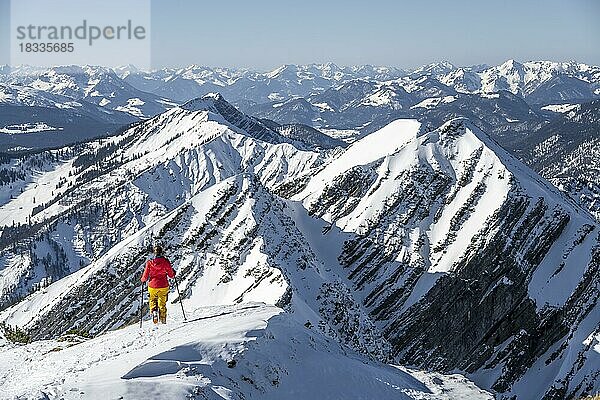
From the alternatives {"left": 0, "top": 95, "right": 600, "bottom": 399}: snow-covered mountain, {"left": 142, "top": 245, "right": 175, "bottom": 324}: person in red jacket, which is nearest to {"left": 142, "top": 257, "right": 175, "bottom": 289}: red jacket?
{"left": 142, "top": 245, "right": 175, "bottom": 324}: person in red jacket

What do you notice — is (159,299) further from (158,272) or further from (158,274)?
(158,272)

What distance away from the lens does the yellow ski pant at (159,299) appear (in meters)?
33.4

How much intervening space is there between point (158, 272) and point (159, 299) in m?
2.20

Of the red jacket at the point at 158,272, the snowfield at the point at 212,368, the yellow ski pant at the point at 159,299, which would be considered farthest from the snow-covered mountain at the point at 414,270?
the red jacket at the point at 158,272

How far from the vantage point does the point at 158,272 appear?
3297 cm

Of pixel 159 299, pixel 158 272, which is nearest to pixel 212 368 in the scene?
pixel 158 272

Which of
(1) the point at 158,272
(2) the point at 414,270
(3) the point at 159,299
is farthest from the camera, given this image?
(2) the point at 414,270

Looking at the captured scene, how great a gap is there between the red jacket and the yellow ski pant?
40cm

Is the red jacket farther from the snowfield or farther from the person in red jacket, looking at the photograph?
the snowfield

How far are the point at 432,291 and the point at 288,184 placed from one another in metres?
51.2

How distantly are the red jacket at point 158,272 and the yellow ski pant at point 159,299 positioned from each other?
0.40 meters

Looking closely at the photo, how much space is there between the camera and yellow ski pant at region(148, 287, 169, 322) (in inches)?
1316

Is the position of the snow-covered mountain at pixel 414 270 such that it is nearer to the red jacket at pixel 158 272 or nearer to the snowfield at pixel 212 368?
the snowfield at pixel 212 368

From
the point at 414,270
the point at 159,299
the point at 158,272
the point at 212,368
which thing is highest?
the point at 158,272
